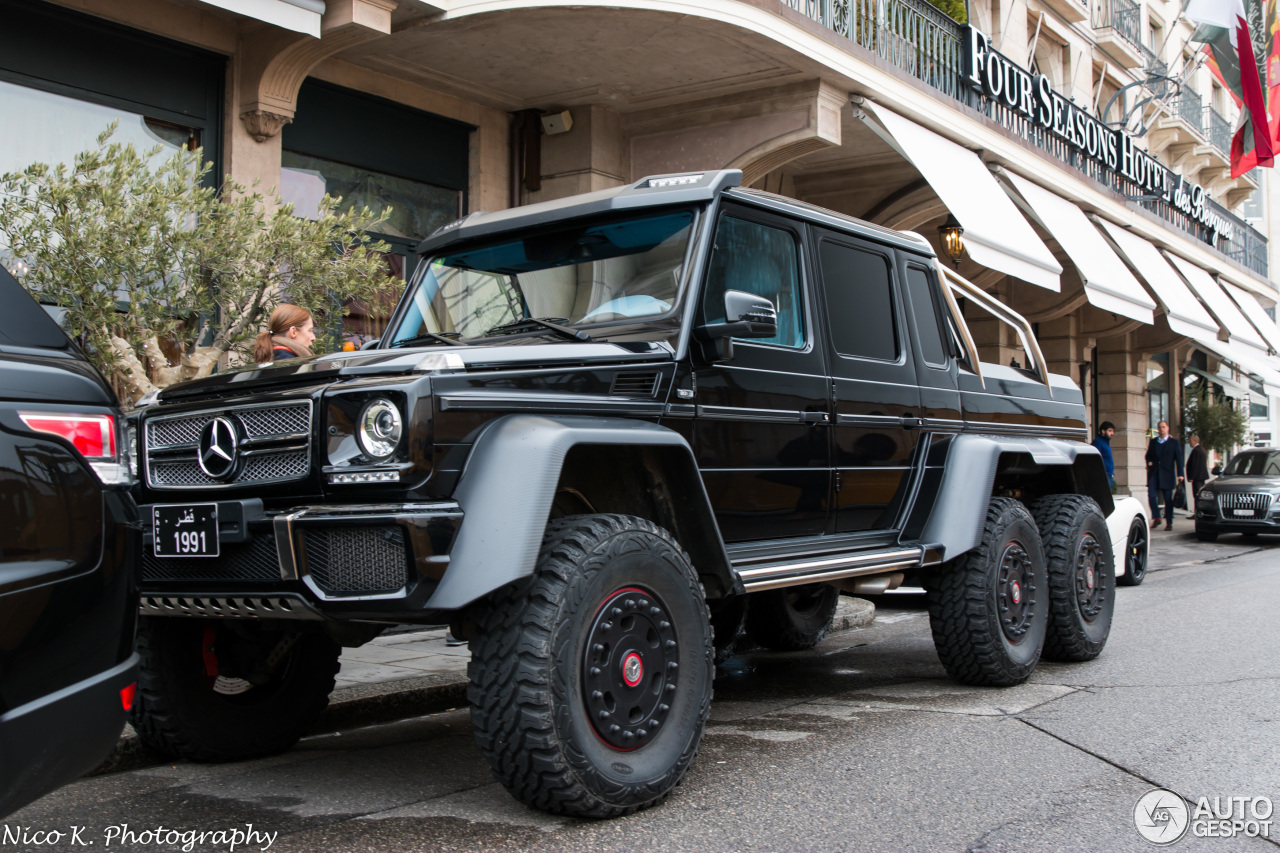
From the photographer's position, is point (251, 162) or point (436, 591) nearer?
point (436, 591)

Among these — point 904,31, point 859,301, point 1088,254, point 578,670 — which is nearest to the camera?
point 578,670

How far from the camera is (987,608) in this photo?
5.60 metres

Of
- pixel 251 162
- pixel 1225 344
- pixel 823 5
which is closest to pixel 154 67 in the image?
pixel 251 162

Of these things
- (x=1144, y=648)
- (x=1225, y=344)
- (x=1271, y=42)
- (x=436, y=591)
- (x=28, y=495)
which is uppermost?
(x=1271, y=42)

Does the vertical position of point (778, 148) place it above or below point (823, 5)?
below

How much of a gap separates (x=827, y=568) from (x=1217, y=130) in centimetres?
3306

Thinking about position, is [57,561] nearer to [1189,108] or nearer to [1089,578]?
[1089,578]

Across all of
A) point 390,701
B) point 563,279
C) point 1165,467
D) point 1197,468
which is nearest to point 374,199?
point 390,701

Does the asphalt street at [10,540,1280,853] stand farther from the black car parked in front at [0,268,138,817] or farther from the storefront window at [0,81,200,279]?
the storefront window at [0,81,200,279]

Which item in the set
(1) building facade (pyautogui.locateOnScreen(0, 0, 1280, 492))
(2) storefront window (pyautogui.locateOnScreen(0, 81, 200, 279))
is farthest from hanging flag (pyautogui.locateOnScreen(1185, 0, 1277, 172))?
(2) storefront window (pyautogui.locateOnScreen(0, 81, 200, 279))

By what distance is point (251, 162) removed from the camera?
9695mm

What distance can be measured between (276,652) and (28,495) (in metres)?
2.21

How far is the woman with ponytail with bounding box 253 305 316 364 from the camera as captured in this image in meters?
6.29

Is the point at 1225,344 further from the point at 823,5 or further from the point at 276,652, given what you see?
the point at 276,652
